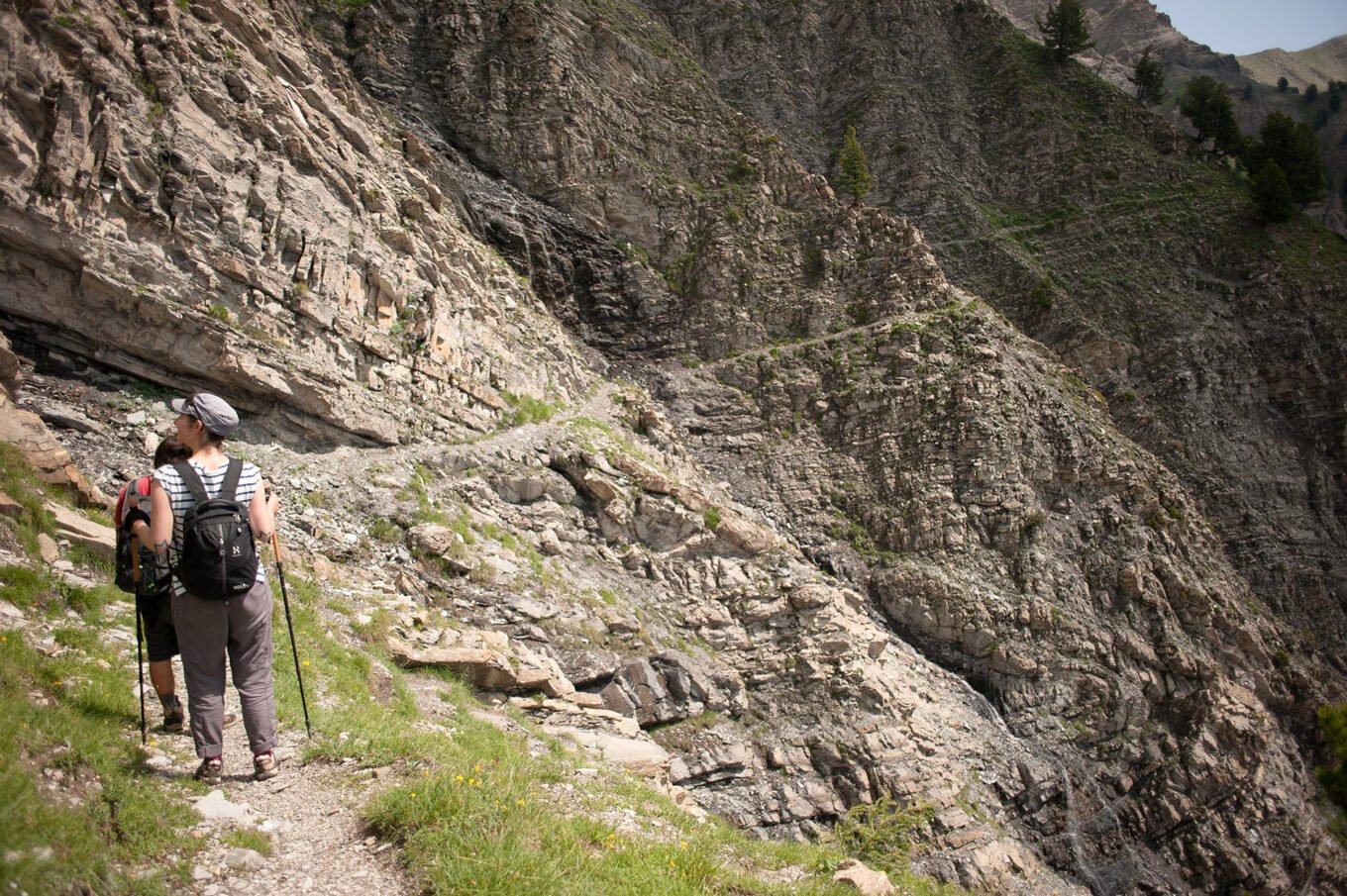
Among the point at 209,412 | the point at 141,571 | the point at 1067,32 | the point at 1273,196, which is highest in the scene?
the point at 1067,32

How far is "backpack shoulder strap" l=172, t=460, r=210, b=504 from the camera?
5.29m

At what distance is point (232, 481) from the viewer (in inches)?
214

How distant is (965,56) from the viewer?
182 ft

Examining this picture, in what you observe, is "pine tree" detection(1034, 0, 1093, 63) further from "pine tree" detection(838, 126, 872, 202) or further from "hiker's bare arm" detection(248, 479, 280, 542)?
"hiker's bare arm" detection(248, 479, 280, 542)

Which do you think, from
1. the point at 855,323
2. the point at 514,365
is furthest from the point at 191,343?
the point at 855,323

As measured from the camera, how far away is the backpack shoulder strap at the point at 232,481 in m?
5.38

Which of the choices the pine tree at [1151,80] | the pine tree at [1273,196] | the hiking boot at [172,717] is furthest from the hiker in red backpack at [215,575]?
the pine tree at [1151,80]

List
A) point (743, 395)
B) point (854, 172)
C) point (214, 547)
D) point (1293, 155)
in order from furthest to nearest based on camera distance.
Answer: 1. point (1293, 155)
2. point (854, 172)
3. point (743, 395)
4. point (214, 547)

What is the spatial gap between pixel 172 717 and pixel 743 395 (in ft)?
87.3

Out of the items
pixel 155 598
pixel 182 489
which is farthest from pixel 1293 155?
pixel 155 598

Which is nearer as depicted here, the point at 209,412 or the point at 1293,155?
the point at 209,412

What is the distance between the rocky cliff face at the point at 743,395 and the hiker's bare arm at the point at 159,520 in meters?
6.64

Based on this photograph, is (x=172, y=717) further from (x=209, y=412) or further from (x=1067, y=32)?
(x=1067, y=32)

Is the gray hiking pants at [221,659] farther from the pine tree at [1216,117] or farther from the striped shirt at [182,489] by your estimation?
the pine tree at [1216,117]
